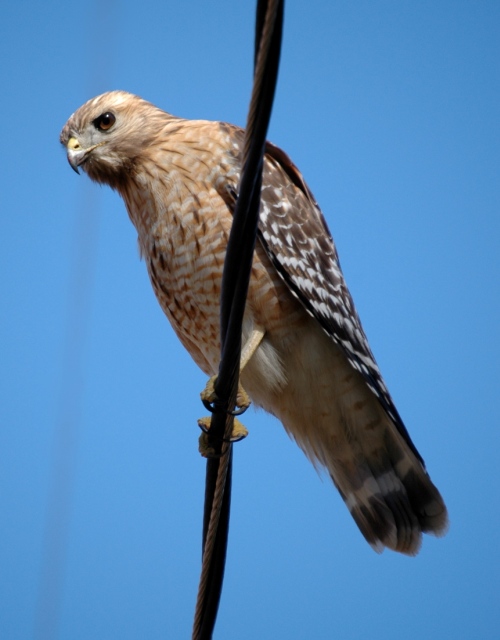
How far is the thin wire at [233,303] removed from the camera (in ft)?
5.41

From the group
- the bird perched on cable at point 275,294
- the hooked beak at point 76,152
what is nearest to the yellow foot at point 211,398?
the bird perched on cable at point 275,294

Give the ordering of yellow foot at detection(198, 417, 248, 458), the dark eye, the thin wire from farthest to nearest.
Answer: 1. the dark eye
2. yellow foot at detection(198, 417, 248, 458)
3. the thin wire

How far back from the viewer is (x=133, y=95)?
3.97 m

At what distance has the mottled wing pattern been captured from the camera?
3385 mm

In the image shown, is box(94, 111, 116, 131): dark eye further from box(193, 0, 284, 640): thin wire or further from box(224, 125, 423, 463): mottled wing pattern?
box(193, 0, 284, 640): thin wire

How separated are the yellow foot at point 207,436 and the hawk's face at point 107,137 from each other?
1.23 meters

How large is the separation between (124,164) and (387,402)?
4.67ft

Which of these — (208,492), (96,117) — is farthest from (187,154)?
(208,492)

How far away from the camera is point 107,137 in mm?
3752

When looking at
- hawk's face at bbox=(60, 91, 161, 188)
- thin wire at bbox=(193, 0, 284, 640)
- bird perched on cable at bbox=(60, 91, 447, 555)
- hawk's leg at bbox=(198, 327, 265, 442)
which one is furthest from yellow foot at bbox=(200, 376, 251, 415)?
hawk's face at bbox=(60, 91, 161, 188)

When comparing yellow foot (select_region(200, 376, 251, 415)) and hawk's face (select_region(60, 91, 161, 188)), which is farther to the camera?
hawk's face (select_region(60, 91, 161, 188))

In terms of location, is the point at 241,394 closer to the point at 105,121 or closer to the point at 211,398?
the point at 211,398

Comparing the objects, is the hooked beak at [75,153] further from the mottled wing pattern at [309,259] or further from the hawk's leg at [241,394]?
the hawk's leg at [241,394]

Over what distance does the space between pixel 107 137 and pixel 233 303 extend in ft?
6.30
